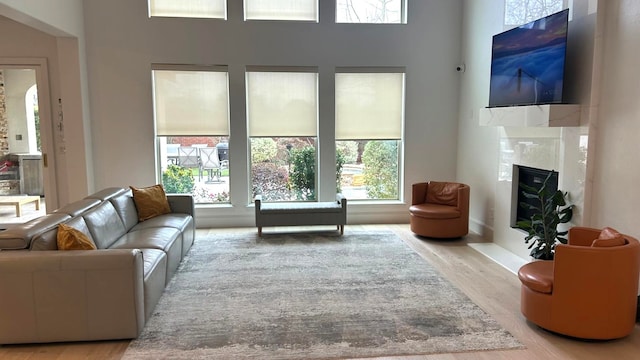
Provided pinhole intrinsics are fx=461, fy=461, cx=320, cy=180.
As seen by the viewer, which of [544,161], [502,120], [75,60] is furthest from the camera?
[75,60]

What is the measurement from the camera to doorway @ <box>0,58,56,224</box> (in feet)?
20.9

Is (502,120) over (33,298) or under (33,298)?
over

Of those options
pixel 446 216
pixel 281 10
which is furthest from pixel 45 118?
pixel 446 216

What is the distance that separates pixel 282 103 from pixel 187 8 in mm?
1886

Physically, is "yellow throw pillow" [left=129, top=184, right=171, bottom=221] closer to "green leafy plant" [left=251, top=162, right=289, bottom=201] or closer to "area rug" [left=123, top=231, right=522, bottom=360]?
"area rug" [left=123, top=231, right=522, bottom=360]

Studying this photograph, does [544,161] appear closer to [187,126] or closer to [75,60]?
[187,126]

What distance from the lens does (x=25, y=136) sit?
669 centimetres

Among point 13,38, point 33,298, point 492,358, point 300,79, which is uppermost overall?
point 13,38

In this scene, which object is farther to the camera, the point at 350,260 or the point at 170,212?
the point at 170,212

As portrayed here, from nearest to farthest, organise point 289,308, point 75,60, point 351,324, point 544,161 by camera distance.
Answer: point 351,324
point 289,308
point 544,161
point 75,60

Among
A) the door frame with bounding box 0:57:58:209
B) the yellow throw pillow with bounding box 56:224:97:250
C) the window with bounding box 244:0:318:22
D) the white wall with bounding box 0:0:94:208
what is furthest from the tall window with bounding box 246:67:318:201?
the yellow throw pillow with bounding box 56:224:97:250

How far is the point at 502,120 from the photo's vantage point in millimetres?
5215

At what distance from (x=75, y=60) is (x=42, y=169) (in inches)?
63.7

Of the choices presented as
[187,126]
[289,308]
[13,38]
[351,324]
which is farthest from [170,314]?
[13,38]
